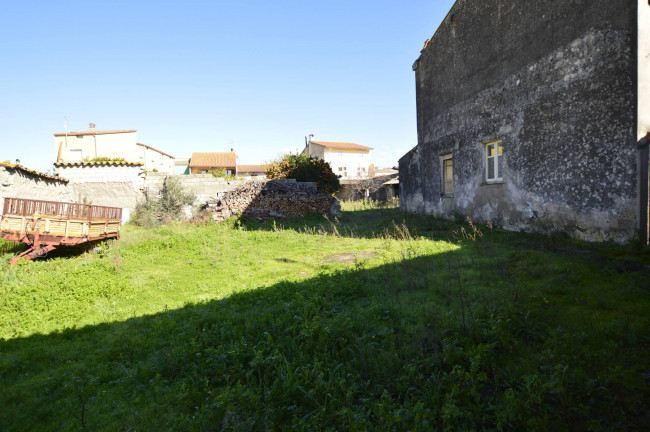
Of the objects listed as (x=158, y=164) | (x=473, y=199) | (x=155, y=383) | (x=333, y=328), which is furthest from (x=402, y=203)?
(x=158, y=164)

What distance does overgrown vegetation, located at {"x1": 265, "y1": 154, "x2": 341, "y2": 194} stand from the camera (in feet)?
78.8

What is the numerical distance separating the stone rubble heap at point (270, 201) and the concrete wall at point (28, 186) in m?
6.47

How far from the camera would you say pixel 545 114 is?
7984mm

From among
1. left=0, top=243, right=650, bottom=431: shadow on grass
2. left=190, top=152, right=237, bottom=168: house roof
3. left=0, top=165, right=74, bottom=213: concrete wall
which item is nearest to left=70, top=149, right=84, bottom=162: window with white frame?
left=0, top=165, right=74, bottom=213: concrete wall

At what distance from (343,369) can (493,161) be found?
9037 millimetres

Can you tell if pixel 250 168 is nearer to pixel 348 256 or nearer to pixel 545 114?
pixel 348 256

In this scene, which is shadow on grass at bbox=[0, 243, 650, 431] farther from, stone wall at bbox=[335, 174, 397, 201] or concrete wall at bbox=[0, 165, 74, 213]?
stone wall at bbox=[335, 174, 397, 201]

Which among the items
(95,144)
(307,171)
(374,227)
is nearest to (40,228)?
(374,227)

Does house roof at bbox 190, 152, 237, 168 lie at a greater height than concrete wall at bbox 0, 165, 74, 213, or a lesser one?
greater

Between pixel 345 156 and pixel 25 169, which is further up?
pixel 345 156

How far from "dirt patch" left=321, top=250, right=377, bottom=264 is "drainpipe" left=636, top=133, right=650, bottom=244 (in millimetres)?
4791

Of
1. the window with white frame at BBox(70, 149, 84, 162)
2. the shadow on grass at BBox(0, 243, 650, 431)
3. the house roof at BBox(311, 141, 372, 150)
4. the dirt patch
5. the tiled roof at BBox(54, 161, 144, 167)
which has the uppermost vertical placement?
the house roof at BBox(311, 141, 372, 150)

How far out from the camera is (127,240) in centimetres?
1045

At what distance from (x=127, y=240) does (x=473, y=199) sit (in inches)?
422
